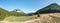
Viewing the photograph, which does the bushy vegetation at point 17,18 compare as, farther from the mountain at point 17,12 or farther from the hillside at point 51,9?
the hillside at point 51,9

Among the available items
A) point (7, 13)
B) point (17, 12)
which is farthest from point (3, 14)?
point (17, 12)

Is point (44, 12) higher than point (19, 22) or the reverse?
higher

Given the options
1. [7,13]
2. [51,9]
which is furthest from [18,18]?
[51,9]

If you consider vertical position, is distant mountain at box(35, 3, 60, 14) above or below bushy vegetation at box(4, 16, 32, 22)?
above

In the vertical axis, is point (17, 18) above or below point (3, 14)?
below


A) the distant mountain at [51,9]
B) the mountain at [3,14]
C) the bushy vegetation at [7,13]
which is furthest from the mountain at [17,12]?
the distant mountain at [51,9]

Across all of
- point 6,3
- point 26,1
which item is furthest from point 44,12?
point 6,3

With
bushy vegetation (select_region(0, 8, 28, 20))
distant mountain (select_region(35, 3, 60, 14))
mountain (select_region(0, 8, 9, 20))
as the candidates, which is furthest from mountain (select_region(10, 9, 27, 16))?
distant mountain (select_region(35, 3, 60, 14))

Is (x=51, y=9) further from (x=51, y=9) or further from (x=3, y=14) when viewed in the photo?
(x=3, y=14)

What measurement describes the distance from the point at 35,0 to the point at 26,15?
417 mm

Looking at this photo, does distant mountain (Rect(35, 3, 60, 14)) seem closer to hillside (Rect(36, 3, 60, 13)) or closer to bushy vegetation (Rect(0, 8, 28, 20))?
hillside (Rect(36, 3, 60, 13))

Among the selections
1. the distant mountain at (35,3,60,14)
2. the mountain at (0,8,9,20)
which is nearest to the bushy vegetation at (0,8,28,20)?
the mountain at (0,8,9,20)

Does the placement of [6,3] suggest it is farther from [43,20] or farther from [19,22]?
[43,20]

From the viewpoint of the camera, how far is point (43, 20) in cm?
337
